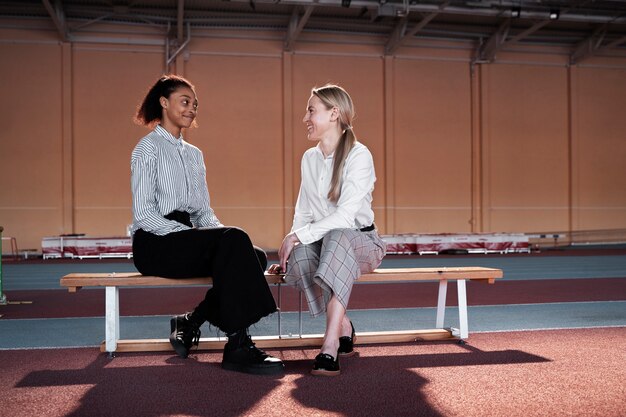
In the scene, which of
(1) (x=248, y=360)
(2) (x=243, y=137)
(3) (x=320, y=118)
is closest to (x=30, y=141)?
(2) (x=243, y=137)

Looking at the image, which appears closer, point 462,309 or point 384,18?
point 462,309

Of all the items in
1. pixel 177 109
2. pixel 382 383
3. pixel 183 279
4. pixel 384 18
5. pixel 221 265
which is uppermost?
pixel 384 18

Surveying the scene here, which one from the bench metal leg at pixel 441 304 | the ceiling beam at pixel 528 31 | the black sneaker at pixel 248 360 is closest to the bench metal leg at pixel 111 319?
the black sneaker at pixel 248 360

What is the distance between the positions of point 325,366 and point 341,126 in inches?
56.4

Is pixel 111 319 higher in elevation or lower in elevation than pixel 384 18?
lower

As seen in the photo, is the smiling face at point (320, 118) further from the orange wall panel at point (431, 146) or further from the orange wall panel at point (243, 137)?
the orange wall panel at point (431, 146)

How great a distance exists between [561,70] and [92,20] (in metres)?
13.5

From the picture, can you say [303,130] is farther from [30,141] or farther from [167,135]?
[167,135]

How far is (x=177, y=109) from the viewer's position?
390 cm

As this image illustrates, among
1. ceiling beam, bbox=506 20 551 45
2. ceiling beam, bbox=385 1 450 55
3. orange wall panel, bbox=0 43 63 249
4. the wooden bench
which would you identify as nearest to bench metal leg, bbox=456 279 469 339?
the wooden bench

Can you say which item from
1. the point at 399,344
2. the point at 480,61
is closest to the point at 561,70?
the point at 480,61

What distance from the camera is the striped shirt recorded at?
11.8 feet

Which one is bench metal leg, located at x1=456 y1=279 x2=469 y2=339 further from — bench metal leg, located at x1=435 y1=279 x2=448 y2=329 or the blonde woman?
the blonde woman

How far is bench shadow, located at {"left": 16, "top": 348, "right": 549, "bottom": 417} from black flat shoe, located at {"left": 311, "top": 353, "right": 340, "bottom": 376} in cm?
5
